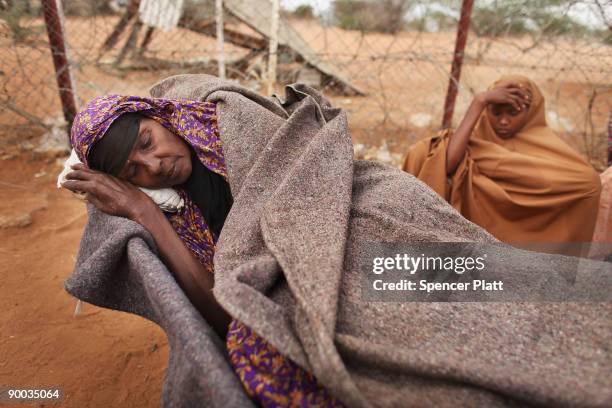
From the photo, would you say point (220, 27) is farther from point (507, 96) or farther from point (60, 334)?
point (60, 334)

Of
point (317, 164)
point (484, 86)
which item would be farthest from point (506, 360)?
point (484, 86)

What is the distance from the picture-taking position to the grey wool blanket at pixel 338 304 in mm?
919

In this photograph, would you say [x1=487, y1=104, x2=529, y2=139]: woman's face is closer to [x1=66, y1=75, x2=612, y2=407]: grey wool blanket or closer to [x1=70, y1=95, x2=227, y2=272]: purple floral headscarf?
[x1=66, y1=75, x2=612, y2=407]: grey wool blanket

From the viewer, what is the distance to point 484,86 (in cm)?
688

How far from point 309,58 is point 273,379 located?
4.98 metres

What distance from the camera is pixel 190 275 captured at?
1435mm

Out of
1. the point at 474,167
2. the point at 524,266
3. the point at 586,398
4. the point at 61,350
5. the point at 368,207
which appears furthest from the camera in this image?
the point at 474,167

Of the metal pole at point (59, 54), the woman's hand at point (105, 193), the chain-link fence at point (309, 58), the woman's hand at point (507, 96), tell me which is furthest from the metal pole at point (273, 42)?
the woman's hand at point (105, 193)

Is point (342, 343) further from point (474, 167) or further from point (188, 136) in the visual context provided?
point (474, 167)

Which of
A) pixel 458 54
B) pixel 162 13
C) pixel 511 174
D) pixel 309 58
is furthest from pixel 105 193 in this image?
pixel 309 58

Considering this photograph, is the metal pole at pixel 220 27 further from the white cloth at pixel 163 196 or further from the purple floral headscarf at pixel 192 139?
the white cloth at pixel 163 196

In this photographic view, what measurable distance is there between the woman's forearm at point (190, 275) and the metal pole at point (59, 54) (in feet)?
8.92

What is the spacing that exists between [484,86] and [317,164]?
253 inches

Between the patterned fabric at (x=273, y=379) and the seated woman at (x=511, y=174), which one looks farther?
the seated woman at (x=511, y=174)
